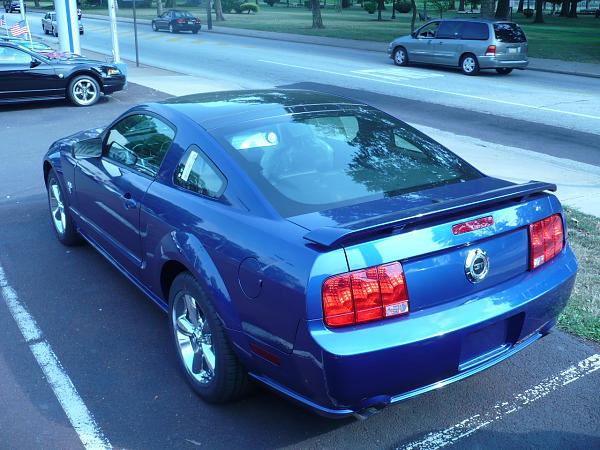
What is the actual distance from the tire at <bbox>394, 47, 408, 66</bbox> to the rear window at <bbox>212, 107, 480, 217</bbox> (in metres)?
19.3

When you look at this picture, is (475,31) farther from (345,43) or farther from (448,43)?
(345,43)

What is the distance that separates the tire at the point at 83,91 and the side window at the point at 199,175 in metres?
11.2

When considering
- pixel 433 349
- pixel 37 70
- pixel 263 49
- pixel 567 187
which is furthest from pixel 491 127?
pixel 263 49

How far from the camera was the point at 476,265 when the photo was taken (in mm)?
3191

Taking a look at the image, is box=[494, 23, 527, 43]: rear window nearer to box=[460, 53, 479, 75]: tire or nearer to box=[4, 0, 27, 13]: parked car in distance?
box=[460, 53, 479, 75]: tire

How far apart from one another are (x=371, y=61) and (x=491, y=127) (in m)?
12.2

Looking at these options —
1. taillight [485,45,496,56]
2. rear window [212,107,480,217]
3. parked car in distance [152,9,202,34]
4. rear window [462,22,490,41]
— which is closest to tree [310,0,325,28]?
parked car in distance [152,9,202,34]

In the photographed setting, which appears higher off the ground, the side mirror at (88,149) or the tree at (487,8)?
the tree at (487,8)

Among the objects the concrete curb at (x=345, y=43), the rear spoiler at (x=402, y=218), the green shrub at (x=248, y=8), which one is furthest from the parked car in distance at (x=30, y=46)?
the green shrub at (x=248, y=8)

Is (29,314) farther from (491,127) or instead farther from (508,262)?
(491,127)

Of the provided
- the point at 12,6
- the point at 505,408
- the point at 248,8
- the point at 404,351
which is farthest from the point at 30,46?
the point at 12,6

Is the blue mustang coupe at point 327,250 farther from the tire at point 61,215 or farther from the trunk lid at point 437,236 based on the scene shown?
the tire at point 61,215

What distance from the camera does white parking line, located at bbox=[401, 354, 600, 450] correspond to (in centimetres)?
337

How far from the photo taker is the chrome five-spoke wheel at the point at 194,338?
3.69 m
